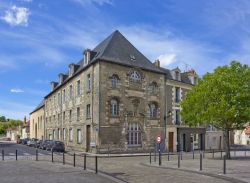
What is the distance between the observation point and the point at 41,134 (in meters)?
62.9

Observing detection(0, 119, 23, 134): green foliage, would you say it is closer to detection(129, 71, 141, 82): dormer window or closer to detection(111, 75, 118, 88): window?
detection(129, 71, 141, 82): dormer window

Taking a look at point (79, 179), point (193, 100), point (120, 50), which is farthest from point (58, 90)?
point (79, 179)

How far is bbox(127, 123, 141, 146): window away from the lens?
35.6 metres

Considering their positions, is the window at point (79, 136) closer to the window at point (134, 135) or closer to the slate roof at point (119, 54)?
the window at point (134, 135)

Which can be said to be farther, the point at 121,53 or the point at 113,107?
the point at 121,53

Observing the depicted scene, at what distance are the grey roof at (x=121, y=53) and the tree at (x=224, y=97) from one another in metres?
9.89

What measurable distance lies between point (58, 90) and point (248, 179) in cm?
3771

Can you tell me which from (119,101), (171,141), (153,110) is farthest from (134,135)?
(171,141)

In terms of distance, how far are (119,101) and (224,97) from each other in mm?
11703

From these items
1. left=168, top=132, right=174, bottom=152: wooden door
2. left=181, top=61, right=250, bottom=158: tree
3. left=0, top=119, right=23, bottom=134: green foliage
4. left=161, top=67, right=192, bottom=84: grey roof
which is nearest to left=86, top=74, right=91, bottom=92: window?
left=161, top=67, right=192, bottom=84: grey roof

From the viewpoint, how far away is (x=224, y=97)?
85.0ft

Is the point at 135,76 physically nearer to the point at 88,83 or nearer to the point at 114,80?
the point at 114,80

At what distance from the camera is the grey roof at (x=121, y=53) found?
114 feet

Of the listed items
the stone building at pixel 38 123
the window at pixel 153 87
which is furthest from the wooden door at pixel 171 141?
the stone building at pixel 38 123
